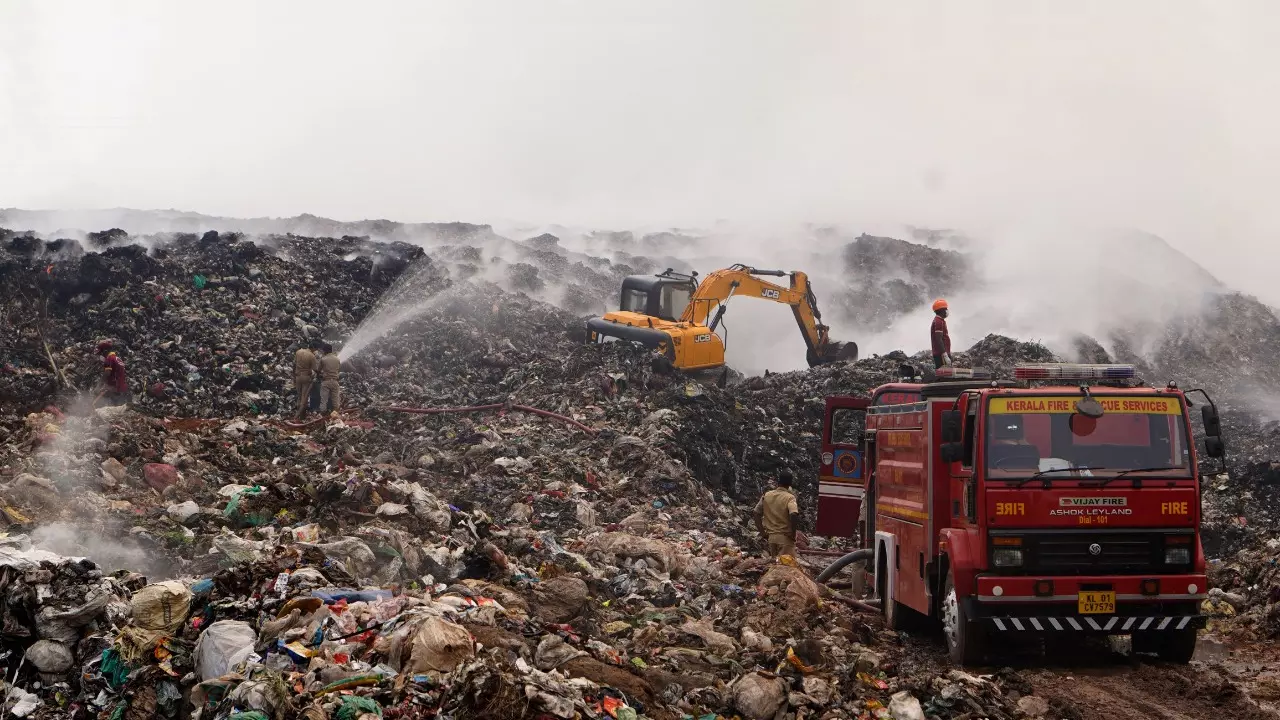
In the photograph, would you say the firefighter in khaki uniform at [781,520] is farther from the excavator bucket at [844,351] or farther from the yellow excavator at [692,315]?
the excavator bucket at [844,351]

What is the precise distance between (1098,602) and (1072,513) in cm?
64

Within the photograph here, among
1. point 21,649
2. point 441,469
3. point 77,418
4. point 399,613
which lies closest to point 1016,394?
point 399,613

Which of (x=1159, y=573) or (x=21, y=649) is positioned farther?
(x=1159, y=573)

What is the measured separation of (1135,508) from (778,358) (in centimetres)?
2311

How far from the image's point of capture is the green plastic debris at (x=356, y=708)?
5.55 metres

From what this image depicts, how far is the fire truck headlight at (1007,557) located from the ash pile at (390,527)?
0.78 m

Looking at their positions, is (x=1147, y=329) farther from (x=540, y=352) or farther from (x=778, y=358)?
(x=540, y=352)

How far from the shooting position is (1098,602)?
7773 millimetres

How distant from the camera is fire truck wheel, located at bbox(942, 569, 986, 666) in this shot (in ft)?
26.3

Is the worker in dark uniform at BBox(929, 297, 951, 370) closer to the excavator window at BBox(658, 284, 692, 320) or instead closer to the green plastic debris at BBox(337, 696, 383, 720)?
the green plastic debris at BBox(337, 696, 383, 720)

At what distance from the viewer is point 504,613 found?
24.9 ft

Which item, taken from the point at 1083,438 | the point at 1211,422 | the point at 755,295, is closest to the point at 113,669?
the point at 1083,438

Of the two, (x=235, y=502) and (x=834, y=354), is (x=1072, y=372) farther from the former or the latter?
(x=834, y=354)

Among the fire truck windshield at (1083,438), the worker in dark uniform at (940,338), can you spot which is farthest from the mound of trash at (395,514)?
the worker in dark uniform at (940,338)
